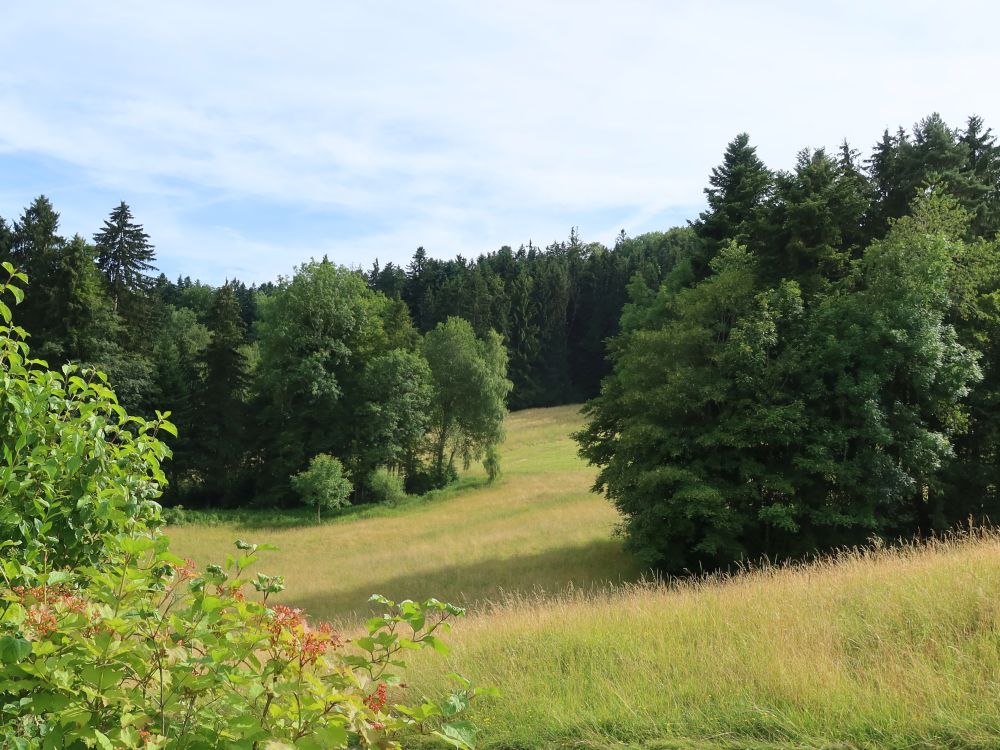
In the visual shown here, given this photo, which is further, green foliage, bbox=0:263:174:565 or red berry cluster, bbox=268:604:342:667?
green foliage, bbox=0:263:174:565

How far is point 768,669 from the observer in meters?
5.23

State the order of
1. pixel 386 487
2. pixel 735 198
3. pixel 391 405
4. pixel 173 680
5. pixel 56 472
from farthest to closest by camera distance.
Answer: pixel 391 405
pixel 386 487
pixel 735 198
pixel 56 472
pixel 173 680

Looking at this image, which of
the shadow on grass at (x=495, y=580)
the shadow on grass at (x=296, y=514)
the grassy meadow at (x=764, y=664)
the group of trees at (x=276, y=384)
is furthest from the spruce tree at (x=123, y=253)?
the grassy meadow at (x=764, y=664)

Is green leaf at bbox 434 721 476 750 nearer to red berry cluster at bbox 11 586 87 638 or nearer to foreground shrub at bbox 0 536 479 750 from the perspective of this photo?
foreground shrub at bbox 0 536 479 750

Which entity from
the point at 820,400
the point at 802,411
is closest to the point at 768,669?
the point at 802,411

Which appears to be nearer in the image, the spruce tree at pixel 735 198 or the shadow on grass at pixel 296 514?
the spruce tree at pixel 735 198

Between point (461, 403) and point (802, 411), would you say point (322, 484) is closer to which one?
point (461, 403)

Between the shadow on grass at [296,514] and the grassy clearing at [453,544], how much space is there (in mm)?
129

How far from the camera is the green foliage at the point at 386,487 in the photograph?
42.4m

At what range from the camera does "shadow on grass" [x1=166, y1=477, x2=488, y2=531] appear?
37.4 meters

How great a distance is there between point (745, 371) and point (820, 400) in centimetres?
223

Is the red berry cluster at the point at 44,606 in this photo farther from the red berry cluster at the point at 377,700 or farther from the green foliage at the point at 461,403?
the green foliage at the point at 461,403

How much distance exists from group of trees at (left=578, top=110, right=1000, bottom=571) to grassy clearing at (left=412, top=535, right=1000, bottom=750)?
10066 mm

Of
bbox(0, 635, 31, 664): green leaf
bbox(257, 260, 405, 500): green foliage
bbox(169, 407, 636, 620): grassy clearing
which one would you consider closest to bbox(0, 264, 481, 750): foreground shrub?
bbox(0, 635, 31, 664): green leaf
